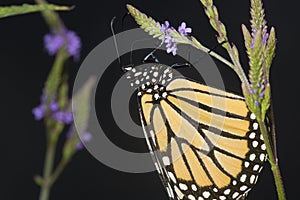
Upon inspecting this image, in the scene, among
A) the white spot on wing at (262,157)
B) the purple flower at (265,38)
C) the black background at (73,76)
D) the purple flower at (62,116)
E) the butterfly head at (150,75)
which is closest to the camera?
the purple flower at (265,38)

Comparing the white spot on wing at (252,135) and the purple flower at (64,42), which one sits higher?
the purple flower at (64,42)

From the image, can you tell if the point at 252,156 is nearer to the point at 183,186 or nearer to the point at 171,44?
the point at 183,186

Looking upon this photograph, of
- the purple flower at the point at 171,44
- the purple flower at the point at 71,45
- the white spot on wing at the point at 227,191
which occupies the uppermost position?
the purple flower at the point at 71,45

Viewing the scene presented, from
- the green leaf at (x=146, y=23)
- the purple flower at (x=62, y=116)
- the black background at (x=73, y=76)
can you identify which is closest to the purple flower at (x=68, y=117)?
the purple flower at (x=62, y=116)

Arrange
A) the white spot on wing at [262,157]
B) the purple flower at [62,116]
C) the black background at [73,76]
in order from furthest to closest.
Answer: the black background at [73,76] → the white spot on wing at [262,157] → the purple flower at [62,116]

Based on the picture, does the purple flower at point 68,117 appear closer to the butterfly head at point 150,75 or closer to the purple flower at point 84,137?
the purple flower at point 84,137

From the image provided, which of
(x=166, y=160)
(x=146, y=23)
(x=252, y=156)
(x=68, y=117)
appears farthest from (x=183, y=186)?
(x=146, y=23)

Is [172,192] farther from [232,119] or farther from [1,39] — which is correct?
[1,39]

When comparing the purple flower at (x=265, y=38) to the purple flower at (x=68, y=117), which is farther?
the purple flower at (x=68, y=117)
